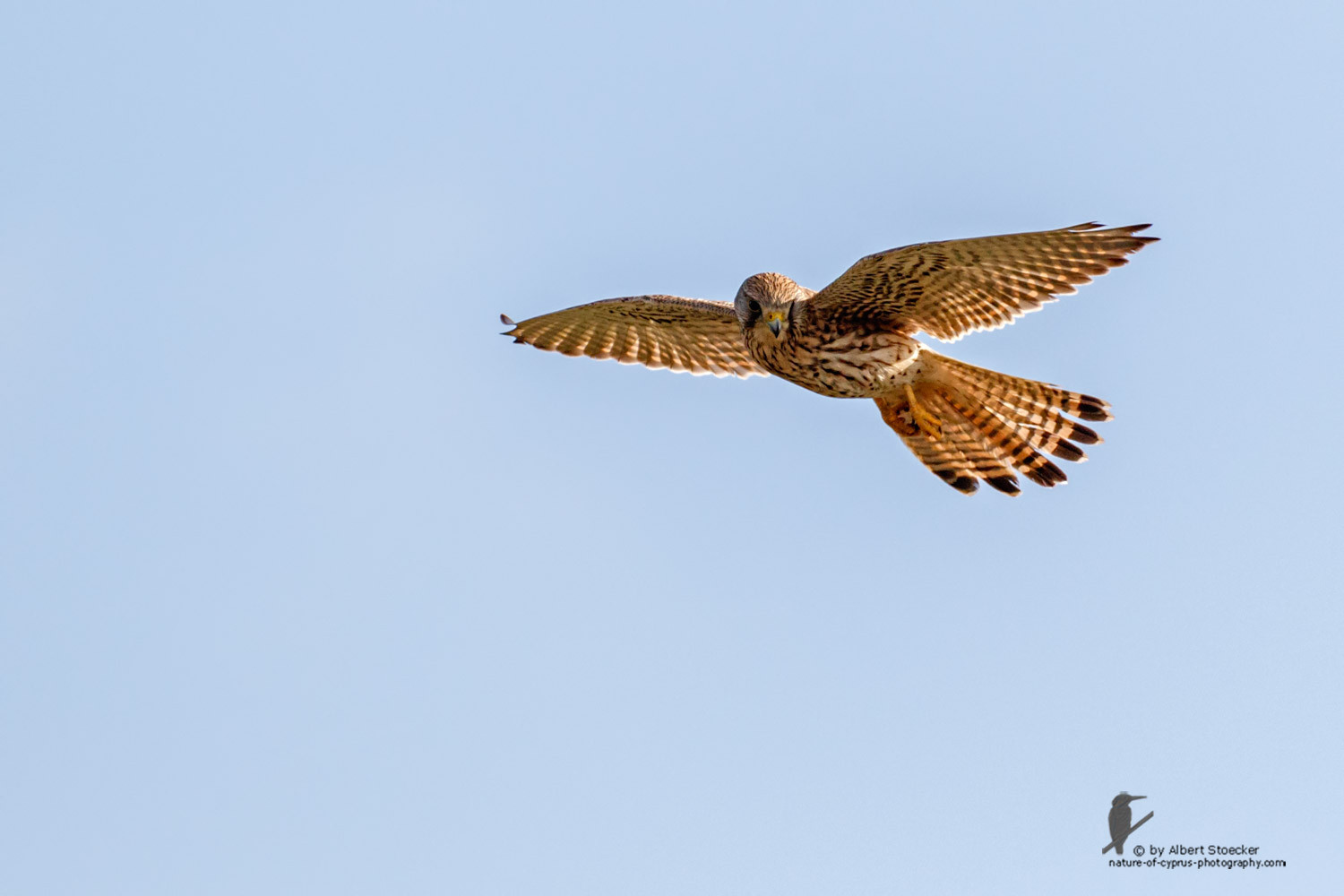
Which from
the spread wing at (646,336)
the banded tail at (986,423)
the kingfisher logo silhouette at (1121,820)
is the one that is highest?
the spread wing at (646,336)

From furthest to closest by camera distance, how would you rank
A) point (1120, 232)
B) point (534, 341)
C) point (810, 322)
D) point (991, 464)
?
point (534, 341) → point (991, 464) → point (810, 322) → point (1120, 232)

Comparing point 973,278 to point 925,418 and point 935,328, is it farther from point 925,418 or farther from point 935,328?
point 925,418

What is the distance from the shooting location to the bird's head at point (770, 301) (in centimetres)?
1192

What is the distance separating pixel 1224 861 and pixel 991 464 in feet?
10.6

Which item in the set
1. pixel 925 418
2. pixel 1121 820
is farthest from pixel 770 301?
pixel 1121 820

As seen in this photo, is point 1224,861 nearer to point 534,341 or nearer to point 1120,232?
point 1120,232

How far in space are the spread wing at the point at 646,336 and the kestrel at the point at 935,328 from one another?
0.03 m

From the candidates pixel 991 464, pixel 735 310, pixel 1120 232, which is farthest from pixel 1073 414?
pixel 735 310

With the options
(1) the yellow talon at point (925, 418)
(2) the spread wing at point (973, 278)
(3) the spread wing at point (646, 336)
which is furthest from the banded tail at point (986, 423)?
(3) the spread wing at point (646, 336)

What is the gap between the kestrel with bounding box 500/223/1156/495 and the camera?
11.6 metres

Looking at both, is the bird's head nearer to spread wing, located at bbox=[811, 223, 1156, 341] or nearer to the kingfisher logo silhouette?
spread wing, located at bbox=[811, 223, 1156, 341]

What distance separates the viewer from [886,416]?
13.2 metres

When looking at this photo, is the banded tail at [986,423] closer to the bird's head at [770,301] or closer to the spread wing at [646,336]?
the bird's head at [770,301]

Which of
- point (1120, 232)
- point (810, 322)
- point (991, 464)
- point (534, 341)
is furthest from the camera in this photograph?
point (534, 341)
